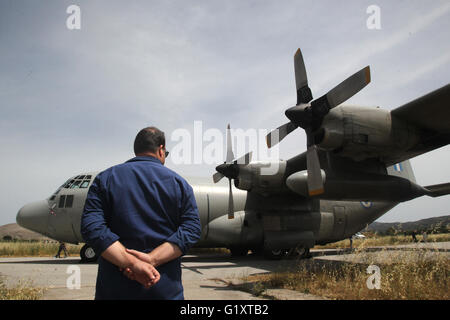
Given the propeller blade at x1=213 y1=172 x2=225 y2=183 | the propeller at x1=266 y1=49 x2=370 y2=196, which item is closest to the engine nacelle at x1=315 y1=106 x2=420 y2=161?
the propeller at x1=266 y1=49 x2=370 y2=196

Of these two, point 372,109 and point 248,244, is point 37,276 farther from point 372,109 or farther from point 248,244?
point 372,109

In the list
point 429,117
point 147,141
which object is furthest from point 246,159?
point 147,141

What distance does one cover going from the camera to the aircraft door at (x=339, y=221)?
48.6 ft

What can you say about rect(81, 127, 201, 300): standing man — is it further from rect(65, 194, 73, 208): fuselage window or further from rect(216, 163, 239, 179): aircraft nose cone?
rect(65, 194, 73, 208): fuselage window

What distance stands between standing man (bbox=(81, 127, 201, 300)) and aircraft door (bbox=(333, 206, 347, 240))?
46.2ft

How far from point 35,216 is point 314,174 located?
37.8 ft

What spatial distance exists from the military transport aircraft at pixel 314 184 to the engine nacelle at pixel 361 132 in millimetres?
26

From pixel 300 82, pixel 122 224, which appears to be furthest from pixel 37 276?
pixel 300 82

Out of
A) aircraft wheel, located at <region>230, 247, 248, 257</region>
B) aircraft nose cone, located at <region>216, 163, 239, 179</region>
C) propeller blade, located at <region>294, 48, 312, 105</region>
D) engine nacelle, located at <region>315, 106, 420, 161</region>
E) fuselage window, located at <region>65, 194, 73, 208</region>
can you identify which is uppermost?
propeller blade, located at <region>294, 48, 312, 105</region>

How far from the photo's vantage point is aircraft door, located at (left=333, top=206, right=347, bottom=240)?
14.8 metres

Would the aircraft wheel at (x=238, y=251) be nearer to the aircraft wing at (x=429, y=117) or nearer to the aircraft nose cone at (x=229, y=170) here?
the aircraft nose cone at (x=229, y=170)

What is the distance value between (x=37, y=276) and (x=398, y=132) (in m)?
10.7

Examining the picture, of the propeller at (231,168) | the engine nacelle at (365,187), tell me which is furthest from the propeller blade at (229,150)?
the engine nacelle at (365,187)

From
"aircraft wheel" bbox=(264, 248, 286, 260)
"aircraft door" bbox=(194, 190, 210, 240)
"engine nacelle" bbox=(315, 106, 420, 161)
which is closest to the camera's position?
"engine nacelle" bbox=(315, 106, 420, 161)
